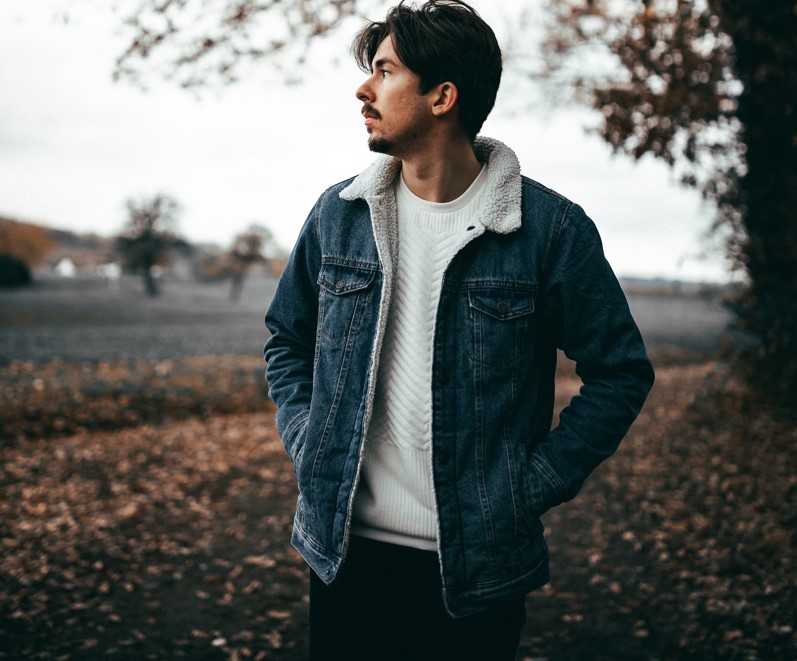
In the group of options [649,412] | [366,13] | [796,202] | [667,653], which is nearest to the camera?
[667,653]

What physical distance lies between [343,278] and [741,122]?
785cm

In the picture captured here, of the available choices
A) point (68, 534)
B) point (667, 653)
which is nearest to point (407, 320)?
point (667, 653)

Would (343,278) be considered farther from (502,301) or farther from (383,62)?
(383,62)

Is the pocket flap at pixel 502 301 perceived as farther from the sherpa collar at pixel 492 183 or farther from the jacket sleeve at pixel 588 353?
the sherpa collar at pixel 492 183

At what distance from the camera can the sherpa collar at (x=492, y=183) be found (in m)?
1.89

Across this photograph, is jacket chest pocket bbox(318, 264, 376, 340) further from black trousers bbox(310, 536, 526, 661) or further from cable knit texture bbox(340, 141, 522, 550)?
black trousers bbox(310, 536, 526, 661)

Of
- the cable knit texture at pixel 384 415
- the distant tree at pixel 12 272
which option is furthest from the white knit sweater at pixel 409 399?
the distant tree at pixel 12 272

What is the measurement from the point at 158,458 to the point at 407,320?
7.08 m

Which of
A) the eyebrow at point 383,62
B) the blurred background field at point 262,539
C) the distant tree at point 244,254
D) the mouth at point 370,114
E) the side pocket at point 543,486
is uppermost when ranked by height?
the distant tree at point 244,254

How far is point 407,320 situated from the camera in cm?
194

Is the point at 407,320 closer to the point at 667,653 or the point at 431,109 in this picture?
the point at 431,109

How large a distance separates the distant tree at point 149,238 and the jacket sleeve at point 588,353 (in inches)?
2273

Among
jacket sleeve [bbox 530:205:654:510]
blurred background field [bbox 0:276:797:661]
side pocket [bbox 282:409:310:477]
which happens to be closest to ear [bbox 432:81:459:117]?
jacket sleeve [bbox 530:205:654:510]

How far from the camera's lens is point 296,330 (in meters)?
2.21
